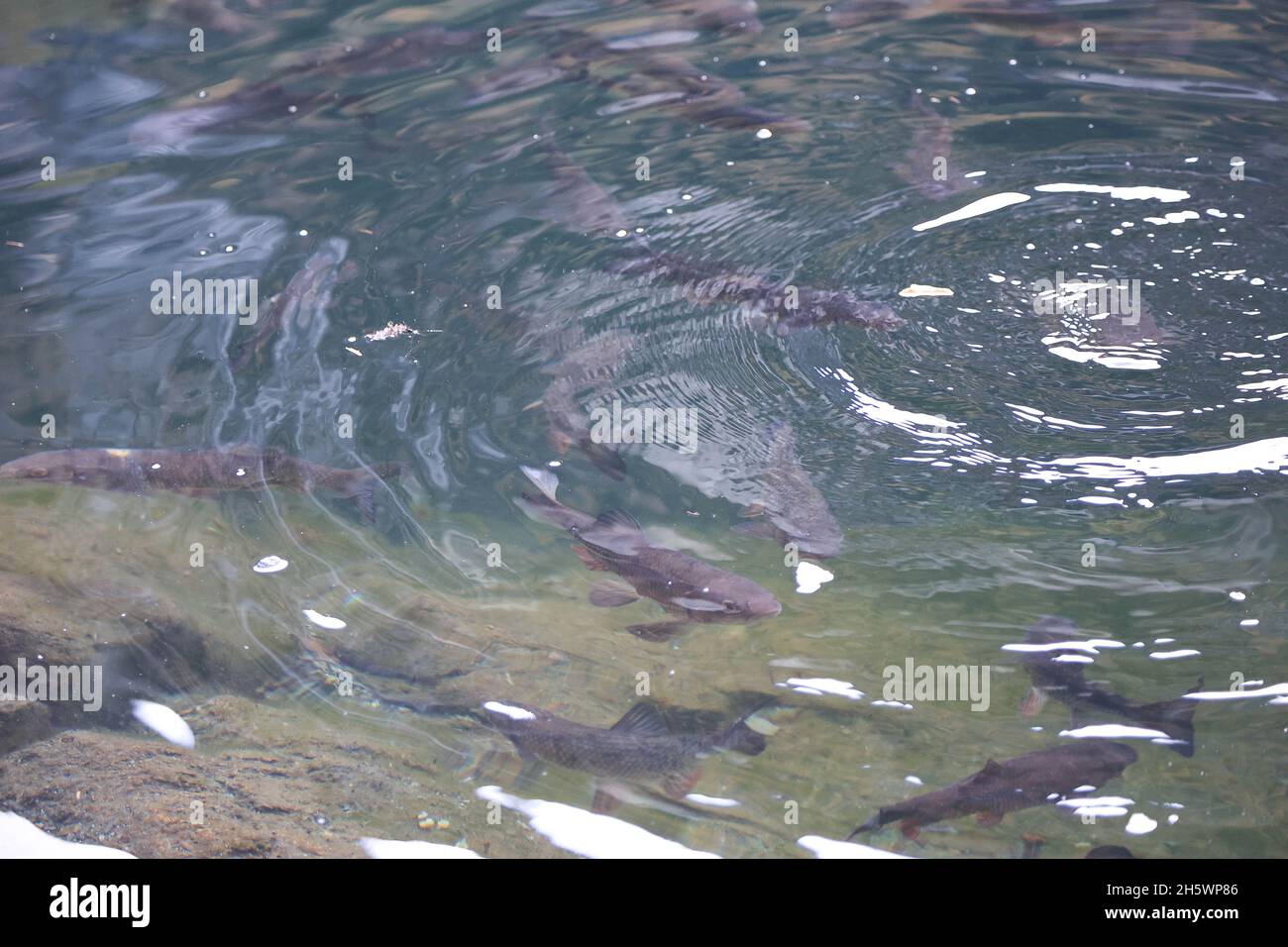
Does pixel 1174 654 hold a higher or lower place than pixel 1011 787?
higher

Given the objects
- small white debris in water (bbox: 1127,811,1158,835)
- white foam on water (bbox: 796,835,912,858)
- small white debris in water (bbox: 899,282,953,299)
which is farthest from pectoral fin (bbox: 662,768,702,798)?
small white debris in water (bbox: 899,282,953,299)

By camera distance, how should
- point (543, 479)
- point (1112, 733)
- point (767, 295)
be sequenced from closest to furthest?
point (1112, 733) → point (543, 479) → point (767, 295)

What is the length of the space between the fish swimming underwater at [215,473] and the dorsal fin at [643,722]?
2.14 metres

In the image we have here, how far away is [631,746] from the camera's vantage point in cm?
421

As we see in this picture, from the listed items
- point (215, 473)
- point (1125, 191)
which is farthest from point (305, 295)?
point (1125, 191)

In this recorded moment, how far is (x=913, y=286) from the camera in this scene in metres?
5.91

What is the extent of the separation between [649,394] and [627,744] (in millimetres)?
2267

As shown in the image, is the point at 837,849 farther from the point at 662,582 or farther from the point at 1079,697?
the point at 662,582

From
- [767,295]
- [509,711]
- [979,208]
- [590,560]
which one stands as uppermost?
[979,208]

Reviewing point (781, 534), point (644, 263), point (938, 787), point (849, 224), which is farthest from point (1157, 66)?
point (938, 787)

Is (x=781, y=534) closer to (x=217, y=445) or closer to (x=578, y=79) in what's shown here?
(x=217, y=445)

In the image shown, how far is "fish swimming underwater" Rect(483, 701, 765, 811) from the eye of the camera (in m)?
4.13

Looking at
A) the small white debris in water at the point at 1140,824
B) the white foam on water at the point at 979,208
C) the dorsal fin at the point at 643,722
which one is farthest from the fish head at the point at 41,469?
the small white debris in water at the point at 1140,824

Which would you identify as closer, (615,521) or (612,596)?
(612,596)
